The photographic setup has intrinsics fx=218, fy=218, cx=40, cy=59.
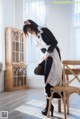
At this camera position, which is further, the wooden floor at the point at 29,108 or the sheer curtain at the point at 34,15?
the sheer curtain at the point at 34,15

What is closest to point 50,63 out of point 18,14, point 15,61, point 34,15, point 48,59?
point 48,59

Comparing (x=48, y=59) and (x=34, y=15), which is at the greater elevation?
(x=34, y=15)

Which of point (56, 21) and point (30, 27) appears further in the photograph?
point (56, 21)

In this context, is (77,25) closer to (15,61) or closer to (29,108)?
(15,61)

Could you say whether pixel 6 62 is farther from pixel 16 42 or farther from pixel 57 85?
pixel 57 85

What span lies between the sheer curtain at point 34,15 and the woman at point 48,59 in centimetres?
295

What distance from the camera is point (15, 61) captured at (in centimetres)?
588

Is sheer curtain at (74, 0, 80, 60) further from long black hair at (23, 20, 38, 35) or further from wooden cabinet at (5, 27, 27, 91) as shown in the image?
long black hair at (23, 20, 38, 35)

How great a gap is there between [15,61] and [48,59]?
2883 millimetres

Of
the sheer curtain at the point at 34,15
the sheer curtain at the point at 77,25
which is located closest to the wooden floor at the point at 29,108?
the sheer curtain at the point at 77,25

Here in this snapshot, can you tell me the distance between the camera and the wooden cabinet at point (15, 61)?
5.66 m

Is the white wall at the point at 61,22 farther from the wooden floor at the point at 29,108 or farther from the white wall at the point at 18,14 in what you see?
the wooden floor at the point at 29,108

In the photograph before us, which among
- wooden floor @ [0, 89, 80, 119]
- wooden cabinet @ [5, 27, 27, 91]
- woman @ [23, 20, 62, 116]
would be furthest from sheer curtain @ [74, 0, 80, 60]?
woman @ [23, 20, 62, 116]

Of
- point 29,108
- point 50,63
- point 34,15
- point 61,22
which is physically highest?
point 34,15
